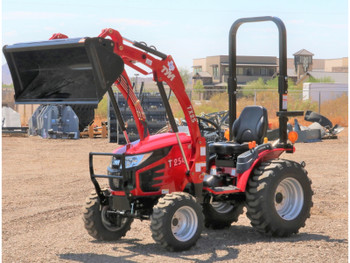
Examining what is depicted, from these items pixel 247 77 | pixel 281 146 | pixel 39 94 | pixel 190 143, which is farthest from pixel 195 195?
pixel 247 77

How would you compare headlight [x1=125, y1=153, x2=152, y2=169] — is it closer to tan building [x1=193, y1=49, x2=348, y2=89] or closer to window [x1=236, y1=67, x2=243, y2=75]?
tan building [x1=193, y1=49, x2=348, y2=89]

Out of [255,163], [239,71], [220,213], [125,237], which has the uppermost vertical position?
[239,71]

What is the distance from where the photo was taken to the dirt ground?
7312 mm

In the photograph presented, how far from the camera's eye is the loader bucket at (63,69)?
23.1 ft

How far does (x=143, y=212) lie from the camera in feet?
25.8

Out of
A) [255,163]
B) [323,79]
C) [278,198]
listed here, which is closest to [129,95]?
[255,163]

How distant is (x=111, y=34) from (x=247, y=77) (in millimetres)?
91787

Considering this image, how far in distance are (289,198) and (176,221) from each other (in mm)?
1929

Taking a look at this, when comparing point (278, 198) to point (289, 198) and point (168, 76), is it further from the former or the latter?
point (168, 76)

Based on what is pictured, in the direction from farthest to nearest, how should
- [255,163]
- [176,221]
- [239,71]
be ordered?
[239,71]
[255,163]
[176,221]

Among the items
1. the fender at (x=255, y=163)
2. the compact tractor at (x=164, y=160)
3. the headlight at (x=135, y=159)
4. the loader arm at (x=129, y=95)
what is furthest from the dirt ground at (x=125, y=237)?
the loader arm at (x=129, y=95)

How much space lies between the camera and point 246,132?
892 cm

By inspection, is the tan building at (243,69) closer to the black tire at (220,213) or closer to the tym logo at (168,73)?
the black tire at (220,213)

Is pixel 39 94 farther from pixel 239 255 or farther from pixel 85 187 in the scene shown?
pixel 85 187
